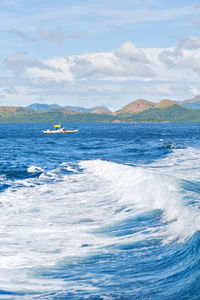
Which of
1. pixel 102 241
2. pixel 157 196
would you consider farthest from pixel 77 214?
pixel 102 241

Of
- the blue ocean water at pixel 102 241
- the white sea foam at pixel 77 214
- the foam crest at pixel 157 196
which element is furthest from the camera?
the foam crest at pixel 157 196

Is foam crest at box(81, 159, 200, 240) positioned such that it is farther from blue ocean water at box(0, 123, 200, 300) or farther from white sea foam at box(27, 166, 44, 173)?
white sea foam at box(27, 166, 44, 173)

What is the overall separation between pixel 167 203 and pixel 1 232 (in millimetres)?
7555

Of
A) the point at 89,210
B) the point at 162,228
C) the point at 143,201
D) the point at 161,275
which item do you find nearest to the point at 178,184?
the point at 143,201

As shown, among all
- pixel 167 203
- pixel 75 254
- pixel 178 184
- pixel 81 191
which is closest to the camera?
pixel 75 254

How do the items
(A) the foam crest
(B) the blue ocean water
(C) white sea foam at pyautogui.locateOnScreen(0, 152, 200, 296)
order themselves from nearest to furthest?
(B) the blue ocean water
(C) white sea foam at pyautogui.locateOnScreen(0, 152, 200, 296)
(A) the foam crest

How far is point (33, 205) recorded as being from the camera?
1911 centimetres

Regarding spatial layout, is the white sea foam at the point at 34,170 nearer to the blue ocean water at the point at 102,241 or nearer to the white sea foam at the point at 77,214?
the white sea foam at the point at 77,214

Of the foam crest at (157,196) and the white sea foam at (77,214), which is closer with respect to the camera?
the white sea foam at (77,214)

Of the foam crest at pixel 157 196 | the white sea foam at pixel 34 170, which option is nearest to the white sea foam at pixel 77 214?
the foam crest at pixel 157 196

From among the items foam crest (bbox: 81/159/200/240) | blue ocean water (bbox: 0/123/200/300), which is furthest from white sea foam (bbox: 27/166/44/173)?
blue ocean water (bbox: 0/123/200/300)

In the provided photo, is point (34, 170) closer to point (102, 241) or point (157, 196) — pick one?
point (157, 196)

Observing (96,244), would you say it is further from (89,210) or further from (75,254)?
(89,210)

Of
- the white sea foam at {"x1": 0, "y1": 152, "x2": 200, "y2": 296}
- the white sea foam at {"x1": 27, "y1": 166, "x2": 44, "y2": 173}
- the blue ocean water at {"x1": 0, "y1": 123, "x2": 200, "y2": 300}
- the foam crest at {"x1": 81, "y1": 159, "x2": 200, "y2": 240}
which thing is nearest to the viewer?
the blue ocean water at {"x1": 0, "y1": 123, "x2": 200, "y2": 300}
